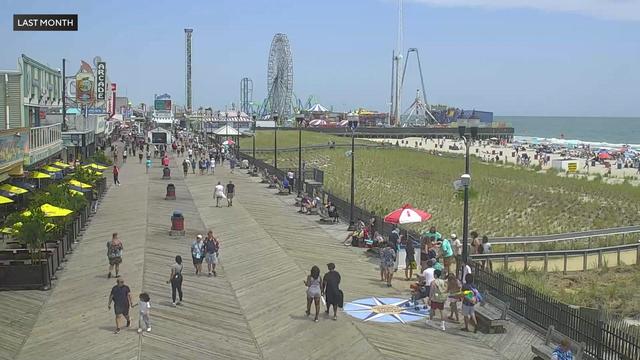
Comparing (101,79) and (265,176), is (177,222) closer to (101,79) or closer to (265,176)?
(265,176)

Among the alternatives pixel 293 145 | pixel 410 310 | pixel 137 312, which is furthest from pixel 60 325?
pixel 293 145

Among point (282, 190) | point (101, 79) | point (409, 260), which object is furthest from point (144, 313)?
point (101, 79)

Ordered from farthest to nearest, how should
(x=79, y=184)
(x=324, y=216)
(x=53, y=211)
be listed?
(x=324, y=216), (x=79, y=184), (x=53, y=211)

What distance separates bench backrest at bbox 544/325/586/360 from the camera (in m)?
10.9

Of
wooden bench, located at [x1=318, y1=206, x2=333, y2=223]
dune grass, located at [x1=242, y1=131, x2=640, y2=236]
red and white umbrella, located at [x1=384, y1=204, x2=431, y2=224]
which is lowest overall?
dune grass, located at [x1=242, y1=131, x2=640, y2=236]

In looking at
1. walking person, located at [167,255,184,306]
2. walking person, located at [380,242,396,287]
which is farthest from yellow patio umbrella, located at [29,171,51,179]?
walking person, located at [380,242,396,287]

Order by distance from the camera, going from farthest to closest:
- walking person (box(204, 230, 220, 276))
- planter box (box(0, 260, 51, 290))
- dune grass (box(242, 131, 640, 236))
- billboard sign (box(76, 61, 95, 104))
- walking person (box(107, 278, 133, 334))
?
billboard sign (box(76, 61, 95, 104)) → dune grass (box(242, 131, 640, 236)) → walking person (box(204, 230, 220, 276)) → planter box (box(0, 260, 51, 290)) → walking person (box(107, 278, 133, 334))

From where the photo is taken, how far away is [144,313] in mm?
12758

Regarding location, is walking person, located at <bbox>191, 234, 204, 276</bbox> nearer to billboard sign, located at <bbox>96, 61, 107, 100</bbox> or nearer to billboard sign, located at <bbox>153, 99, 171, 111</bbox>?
billboard sign, located at <bbox>96, 61, 107, 100</bbox>

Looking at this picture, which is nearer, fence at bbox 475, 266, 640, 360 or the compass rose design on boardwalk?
fence at bbox 475, 266, 640, 360

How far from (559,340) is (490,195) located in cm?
2907

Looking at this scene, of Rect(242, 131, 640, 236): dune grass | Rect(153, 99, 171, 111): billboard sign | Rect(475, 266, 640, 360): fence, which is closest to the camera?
Rect(475, 266, 640, 360): fence

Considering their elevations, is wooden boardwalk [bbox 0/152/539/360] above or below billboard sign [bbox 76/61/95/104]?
below

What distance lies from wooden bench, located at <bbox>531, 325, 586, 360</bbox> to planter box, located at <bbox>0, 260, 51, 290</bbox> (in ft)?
35.2
